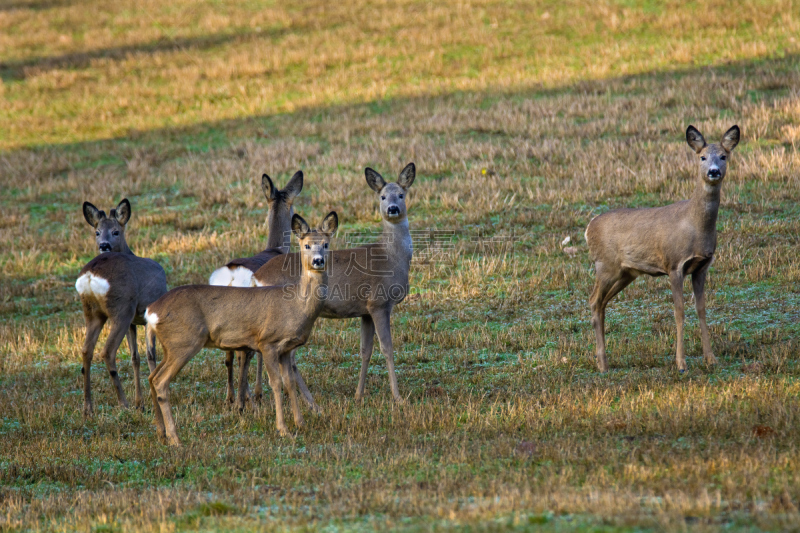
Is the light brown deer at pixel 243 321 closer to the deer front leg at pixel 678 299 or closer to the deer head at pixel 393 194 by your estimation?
the deer head at pixel 393 194

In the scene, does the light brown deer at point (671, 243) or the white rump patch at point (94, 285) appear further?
the white rump patch at point (94, 285)

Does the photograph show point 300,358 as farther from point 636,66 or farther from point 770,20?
point 770,20

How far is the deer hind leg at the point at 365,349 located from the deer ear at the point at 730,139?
426 cm

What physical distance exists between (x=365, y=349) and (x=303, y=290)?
1426 mm

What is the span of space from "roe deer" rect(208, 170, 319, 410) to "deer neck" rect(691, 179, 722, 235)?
4.29 meters

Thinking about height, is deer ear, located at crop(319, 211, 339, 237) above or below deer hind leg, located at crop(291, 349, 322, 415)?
above

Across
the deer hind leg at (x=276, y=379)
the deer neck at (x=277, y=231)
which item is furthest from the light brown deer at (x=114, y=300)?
the deer hind leg at (x=276, y=379)

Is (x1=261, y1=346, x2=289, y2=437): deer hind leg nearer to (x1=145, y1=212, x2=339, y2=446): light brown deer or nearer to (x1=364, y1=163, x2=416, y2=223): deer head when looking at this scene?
(x1=145, y1=212, x2=339, y2=446): light brown deer

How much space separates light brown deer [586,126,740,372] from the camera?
8.90 metres

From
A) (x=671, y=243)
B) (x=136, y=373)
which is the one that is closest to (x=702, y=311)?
(x=671, y=243)

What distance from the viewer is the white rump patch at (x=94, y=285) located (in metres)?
9.12

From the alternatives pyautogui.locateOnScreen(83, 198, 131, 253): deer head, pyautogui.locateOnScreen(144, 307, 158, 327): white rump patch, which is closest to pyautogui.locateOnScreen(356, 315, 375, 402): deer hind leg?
pyautogui.locateOnScreen(144, 307, 158, 327): white rump patch

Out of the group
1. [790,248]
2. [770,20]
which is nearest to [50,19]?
[770,20]

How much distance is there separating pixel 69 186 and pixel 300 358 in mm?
11219
